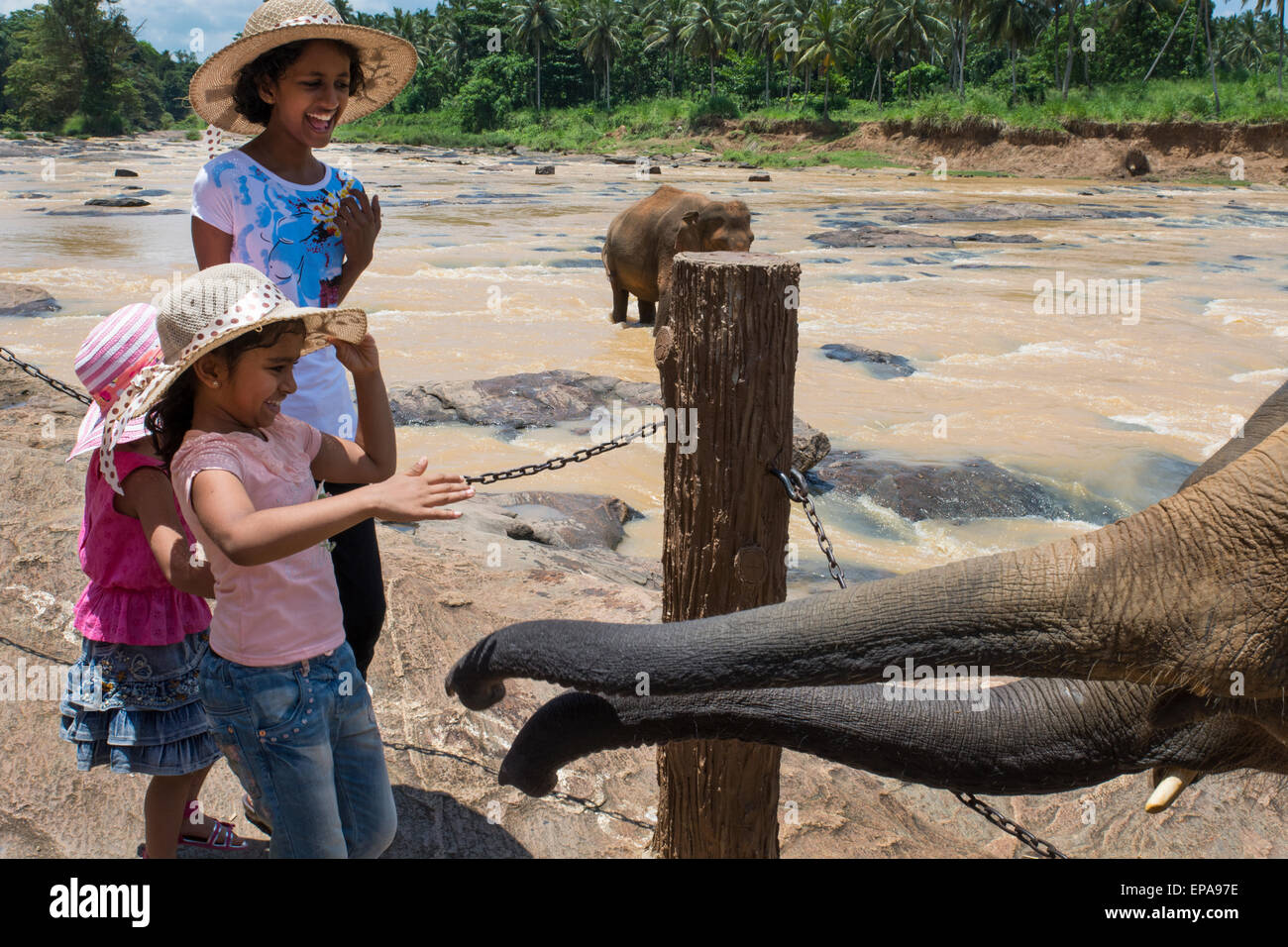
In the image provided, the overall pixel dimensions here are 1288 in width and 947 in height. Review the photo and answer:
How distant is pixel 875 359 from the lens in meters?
11.6

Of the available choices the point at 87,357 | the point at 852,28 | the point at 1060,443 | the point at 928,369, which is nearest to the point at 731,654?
the point at 87,357

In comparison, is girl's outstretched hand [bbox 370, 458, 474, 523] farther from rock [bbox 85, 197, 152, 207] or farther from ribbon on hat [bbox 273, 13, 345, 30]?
rock [bbox 85, 197, 152, 207]

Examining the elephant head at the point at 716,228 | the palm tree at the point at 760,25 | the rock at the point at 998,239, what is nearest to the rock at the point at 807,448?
the elephant head at the point at 716,228

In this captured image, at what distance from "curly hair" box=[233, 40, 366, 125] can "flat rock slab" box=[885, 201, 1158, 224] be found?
24145 millimetres

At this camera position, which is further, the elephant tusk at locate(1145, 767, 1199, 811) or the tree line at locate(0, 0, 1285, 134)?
the tree line at locate(0, 0, 1285, 134)

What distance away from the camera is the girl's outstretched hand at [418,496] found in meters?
1.85

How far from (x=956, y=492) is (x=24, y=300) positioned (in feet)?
38.1

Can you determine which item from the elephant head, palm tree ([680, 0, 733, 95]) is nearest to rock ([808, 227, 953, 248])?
the elephant head

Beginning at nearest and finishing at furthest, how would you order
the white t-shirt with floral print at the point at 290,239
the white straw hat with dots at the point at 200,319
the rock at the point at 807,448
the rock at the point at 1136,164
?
the white straw hat with dots at the point at 200,319, the white t-shirt with floral print at the point at 290,239, the rock at the point at 807,448, the rock at the point at 1136,164

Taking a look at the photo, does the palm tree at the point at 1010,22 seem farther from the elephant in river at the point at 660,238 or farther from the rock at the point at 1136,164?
the elephant in river at the point at 660,238

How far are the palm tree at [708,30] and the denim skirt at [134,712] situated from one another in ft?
211

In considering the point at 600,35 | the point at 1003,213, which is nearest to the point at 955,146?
the point at 1003,213

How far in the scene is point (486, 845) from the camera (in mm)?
3264

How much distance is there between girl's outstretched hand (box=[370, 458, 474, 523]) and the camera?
1852 mm
